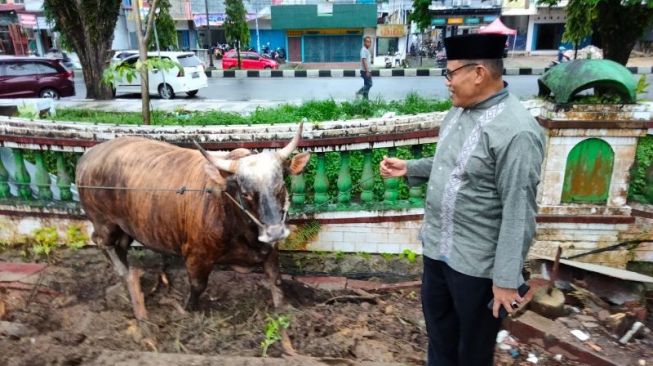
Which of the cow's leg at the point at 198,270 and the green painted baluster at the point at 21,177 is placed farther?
the green painted baluster at the point at 21,177

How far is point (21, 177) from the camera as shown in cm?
423

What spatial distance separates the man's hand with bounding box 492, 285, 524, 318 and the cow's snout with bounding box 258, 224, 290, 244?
1.14 meters

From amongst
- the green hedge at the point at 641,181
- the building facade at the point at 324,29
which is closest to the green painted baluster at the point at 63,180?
the green hedge at the point at 641,181

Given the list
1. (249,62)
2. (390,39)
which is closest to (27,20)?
(249,62)

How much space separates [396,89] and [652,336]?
47.3ft

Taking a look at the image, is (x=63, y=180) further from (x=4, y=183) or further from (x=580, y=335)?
(x=580, y=335)

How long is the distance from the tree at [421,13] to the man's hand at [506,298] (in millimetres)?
6931

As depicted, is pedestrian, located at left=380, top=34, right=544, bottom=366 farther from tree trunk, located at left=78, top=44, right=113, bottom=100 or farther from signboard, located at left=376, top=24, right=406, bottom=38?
signboard, located at left=376, top=24, right=406, bottom=38

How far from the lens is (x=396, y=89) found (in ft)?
55.5

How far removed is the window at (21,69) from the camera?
1466cm

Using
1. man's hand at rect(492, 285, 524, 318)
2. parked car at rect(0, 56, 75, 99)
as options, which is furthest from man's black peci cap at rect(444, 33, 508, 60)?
parked car at rect(0, 56, 75, 99)

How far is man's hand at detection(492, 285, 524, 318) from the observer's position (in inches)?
78.7

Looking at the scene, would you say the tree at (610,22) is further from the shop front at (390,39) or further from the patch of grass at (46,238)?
the shop front at (390,39)

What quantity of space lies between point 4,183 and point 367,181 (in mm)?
3118
